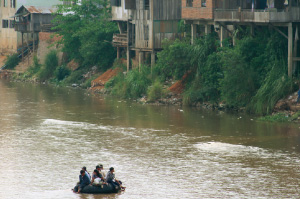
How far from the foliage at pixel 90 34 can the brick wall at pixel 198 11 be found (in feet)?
33.8

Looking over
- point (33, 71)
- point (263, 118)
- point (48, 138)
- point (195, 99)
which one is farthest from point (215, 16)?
point (33, 71)

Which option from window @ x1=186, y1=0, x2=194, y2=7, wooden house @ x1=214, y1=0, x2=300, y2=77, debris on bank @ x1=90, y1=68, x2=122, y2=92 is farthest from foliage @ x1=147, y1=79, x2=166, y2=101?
debris on bank @ x1=90, y1=68, x2=122, y2=92

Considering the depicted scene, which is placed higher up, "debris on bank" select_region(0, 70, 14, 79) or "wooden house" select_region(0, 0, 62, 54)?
"wooden house" select_region(0, 0, 62, 54)

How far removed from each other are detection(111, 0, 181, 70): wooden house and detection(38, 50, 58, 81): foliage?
9653 millimetres

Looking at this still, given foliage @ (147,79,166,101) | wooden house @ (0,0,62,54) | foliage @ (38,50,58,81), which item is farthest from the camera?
wooden house @ (0,0,62,54)

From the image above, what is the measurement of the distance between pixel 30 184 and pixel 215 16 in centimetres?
2256

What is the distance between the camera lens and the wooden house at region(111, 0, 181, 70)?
168ft

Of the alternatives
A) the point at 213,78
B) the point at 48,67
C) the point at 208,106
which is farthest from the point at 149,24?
the point at 48,67

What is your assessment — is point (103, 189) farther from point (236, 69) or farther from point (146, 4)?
point (146, 4)

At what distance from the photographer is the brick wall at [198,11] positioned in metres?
45.2

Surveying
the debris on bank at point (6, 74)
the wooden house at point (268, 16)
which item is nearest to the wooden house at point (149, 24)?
the wooden house at point (268, 16)

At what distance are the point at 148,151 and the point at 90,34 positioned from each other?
28.5m

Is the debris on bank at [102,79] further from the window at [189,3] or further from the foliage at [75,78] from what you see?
the window at [189,3]

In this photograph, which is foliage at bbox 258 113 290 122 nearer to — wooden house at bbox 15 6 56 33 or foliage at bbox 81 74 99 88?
foliage at bbox 81 74 99 88
